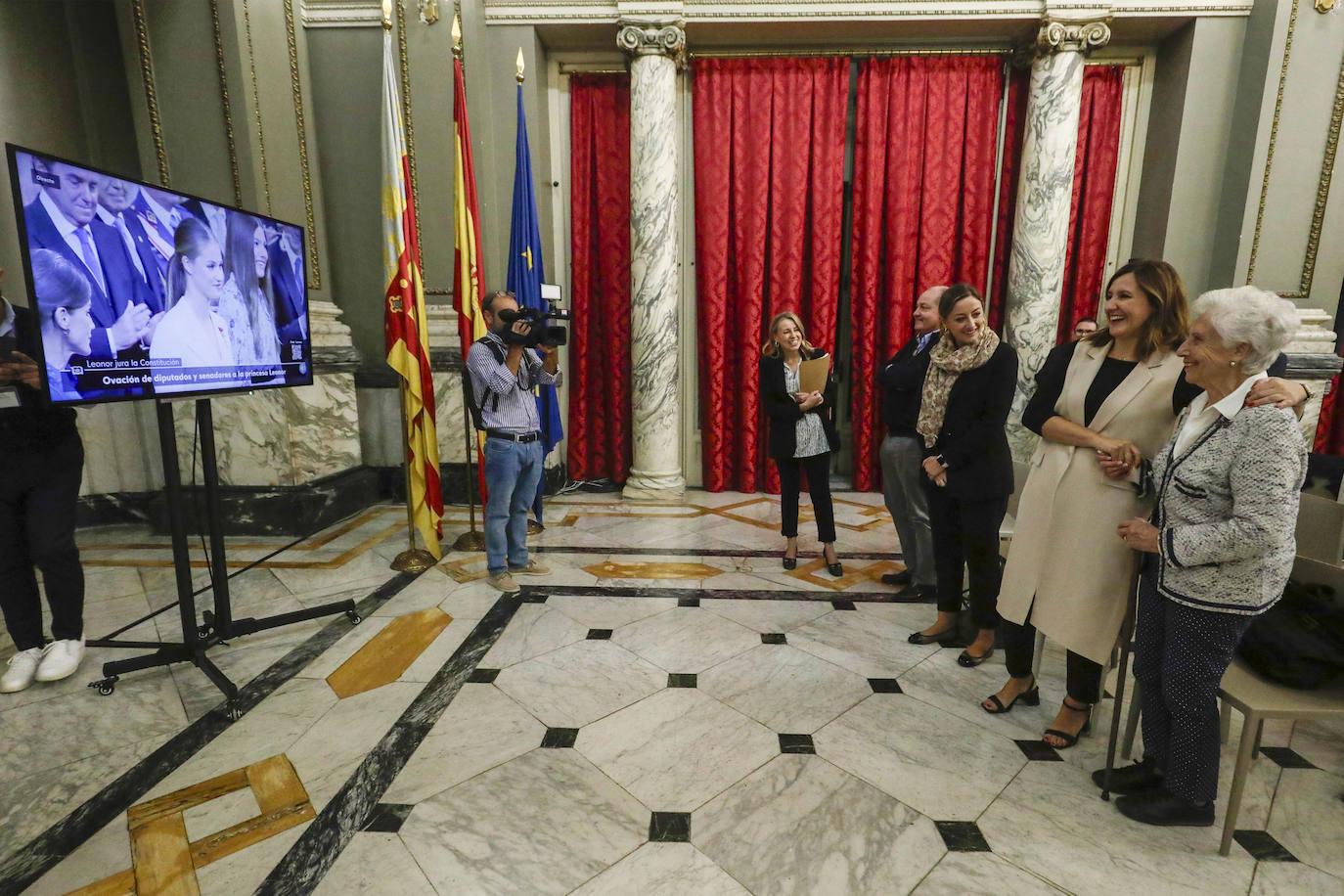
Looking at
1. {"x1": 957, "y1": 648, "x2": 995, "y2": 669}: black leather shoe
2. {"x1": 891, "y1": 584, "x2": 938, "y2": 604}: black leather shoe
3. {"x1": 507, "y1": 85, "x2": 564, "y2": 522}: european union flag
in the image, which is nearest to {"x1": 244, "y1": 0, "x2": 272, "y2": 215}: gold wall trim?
{"x1": 507, "y1": 85, "x2": 564, "y2": 522}: european union flag

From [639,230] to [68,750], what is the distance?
13.0 feet

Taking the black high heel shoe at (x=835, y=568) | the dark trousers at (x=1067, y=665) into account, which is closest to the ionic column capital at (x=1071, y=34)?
the black high heel shoe at (x=835, y=568)

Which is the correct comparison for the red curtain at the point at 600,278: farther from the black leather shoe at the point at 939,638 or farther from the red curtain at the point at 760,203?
the black leather shoe at the point at 939,638

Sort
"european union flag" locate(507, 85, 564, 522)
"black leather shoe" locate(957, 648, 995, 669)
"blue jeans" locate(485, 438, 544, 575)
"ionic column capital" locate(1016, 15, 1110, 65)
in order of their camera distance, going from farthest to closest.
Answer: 1. "ionic column capital" locate(1016, 15, 1110, 65)
2. "european union flag" locate(507, 85, 564, 522)
3. "blue jeans" locate(485, 438, 544, 575)
4. "black leather shoe" locate(957, 648, 995, 669)

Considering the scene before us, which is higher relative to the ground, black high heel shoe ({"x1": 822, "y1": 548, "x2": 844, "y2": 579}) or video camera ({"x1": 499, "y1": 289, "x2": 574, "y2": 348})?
video camera ({"x1": 499, "y1": 289, "x2": 574, "y2": 348})

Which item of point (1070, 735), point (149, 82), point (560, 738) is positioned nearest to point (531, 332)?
point (560, 738)

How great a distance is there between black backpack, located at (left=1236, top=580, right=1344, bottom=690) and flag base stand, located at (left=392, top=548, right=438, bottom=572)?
326cm

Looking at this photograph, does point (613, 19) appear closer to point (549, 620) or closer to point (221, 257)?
point (221, 257)

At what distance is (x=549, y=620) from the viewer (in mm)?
2744

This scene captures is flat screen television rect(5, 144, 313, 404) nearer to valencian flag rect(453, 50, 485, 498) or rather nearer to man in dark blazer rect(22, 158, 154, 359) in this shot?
man in dark blazer rect(22, 158, 154, 359)

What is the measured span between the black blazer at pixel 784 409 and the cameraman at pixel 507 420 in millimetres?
1040

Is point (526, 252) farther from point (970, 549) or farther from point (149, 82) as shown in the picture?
point (970, 549)

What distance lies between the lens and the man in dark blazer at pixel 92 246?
1.62 m

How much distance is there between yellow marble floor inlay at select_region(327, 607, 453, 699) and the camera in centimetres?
223
